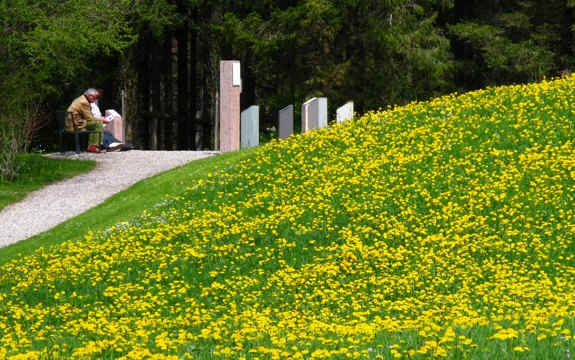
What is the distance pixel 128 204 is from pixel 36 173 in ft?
17.3

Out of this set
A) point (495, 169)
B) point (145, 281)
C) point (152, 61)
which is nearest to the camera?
point (145, 281)

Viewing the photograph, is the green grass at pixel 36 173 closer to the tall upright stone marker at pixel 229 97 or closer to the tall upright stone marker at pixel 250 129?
the tall upright stone marker at pixel 229 97

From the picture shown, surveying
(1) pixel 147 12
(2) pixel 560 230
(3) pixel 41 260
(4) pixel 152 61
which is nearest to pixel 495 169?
(2) pixel 560 230

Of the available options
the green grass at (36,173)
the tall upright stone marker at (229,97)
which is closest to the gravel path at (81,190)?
the green grass at (36,173)

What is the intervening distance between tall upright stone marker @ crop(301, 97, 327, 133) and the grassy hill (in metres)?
3.25

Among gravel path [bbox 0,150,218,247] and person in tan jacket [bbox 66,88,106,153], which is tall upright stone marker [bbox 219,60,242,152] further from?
person in tan jacket [bbox 66,88,106,153]

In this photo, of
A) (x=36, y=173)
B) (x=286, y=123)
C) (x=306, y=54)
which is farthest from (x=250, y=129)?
(x=306, y=54)

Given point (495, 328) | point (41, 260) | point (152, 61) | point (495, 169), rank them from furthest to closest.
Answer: point (152, 61), point (495, 169), point (41, 260), point (495, 328)

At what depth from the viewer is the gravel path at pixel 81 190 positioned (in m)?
16.3

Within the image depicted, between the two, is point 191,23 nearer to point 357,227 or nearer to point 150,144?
point 150,144

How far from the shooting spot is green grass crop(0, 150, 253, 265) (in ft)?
47.5

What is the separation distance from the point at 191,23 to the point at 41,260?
2011cm

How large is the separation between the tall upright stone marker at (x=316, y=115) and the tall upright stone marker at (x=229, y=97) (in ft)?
6.06

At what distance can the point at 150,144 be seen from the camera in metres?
36.7
